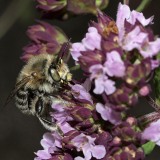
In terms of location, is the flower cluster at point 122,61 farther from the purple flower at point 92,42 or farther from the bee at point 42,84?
the bee at point 42,84

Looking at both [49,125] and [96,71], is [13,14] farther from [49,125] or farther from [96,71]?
[96,71]

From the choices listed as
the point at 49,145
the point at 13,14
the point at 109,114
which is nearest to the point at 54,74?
the point at 49,145

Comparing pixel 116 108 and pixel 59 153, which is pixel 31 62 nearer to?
pixel 59 153

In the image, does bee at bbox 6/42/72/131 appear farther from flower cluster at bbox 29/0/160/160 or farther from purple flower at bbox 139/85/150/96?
purple flower at bbox 139/85/150/96

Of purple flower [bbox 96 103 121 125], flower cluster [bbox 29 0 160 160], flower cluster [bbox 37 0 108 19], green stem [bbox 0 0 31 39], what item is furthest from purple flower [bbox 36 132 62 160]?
green stem [bbox 0 0 31 39]

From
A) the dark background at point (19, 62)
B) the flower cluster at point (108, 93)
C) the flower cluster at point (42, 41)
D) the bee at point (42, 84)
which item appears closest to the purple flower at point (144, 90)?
the flower cluster at point (108, 93)

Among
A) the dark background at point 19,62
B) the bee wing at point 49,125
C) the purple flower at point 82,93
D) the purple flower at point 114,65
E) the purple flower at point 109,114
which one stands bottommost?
the dark background at point 19,62

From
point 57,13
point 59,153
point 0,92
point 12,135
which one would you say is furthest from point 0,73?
point 59,153
